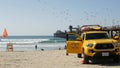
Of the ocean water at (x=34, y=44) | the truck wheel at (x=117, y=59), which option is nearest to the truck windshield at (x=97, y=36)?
the truck wheel at (x=117, y=59)

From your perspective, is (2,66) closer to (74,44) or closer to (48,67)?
(48,67)

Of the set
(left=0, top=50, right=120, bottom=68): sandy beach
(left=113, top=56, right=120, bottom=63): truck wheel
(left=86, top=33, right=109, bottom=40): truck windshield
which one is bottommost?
(left=0, top=50, right=120, bottom=68): sandy beach

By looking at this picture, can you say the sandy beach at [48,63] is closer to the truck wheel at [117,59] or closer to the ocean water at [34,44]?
the truck wheel at [117,59]

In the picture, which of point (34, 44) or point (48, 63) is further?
point (34, 44)

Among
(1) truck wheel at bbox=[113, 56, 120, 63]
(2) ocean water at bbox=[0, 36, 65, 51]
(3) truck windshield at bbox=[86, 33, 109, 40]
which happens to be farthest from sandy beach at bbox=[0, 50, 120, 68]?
(2) ocean water at bbox=[0, 36, 65, 51]

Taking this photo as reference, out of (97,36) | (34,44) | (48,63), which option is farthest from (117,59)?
(34,44)

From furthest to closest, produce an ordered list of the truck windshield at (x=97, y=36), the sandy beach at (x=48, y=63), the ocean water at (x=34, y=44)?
the ocean water at (x=34, y=44) < the truck windshield at (x=97, y=36) < the sandy beach at (x=48, y=63)

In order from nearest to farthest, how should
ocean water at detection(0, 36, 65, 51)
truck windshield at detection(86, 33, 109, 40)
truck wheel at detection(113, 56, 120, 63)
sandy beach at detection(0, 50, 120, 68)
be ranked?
sandy beach at detection(0, 50, 120, 68), truck wheel at detection(113, 56, 120, 63), truck windshield at detection(86, 33, 109, 40), ocean water at detection(0, 36, 65, 51)

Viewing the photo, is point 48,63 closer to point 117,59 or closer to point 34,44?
point 117,59

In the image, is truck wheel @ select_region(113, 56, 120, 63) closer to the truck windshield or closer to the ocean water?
the truck windshield

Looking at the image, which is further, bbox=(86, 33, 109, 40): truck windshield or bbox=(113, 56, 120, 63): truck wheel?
bbox=(86, 33, 109, 40): truck windshield

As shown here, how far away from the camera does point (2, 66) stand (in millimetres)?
16484

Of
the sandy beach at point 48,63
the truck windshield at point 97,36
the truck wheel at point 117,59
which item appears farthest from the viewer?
the truck windshield at point 97,36

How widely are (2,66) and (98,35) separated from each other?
17.2 ft
